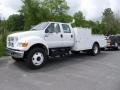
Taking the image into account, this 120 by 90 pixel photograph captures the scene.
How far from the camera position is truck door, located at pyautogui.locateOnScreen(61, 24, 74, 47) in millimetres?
11130

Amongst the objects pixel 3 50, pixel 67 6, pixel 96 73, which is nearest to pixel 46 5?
pixel 67 6

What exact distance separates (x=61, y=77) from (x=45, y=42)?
7.81 feet

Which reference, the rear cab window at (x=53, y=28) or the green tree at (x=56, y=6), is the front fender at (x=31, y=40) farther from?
the green tree at (x=56, y=6)

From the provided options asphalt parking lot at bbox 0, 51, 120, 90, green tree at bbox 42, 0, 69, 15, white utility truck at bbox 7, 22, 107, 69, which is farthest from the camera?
green tree at bbox 42, 0, 69, 15

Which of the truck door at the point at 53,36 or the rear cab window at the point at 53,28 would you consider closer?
the truck door at the point at 53,36

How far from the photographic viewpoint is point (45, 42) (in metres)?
9.88

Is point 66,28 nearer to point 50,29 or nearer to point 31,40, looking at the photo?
point 50,29

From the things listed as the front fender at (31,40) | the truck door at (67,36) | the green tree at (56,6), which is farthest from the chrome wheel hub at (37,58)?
the green tree at (56,6)

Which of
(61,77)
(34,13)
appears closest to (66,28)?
(61,77)

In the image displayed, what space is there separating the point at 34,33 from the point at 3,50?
4.48m

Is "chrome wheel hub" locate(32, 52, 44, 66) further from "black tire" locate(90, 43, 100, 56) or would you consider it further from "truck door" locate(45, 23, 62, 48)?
"black tire" locate(90, 43, 100, 56)

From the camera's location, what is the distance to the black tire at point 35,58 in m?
9.09

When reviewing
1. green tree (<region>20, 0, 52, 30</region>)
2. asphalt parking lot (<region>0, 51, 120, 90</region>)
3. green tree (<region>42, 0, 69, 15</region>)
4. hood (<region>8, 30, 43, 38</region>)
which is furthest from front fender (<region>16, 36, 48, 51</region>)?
green tree (<region>42, 0, 69, 15</region>)

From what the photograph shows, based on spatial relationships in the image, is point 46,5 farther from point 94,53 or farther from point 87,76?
point 87,76
